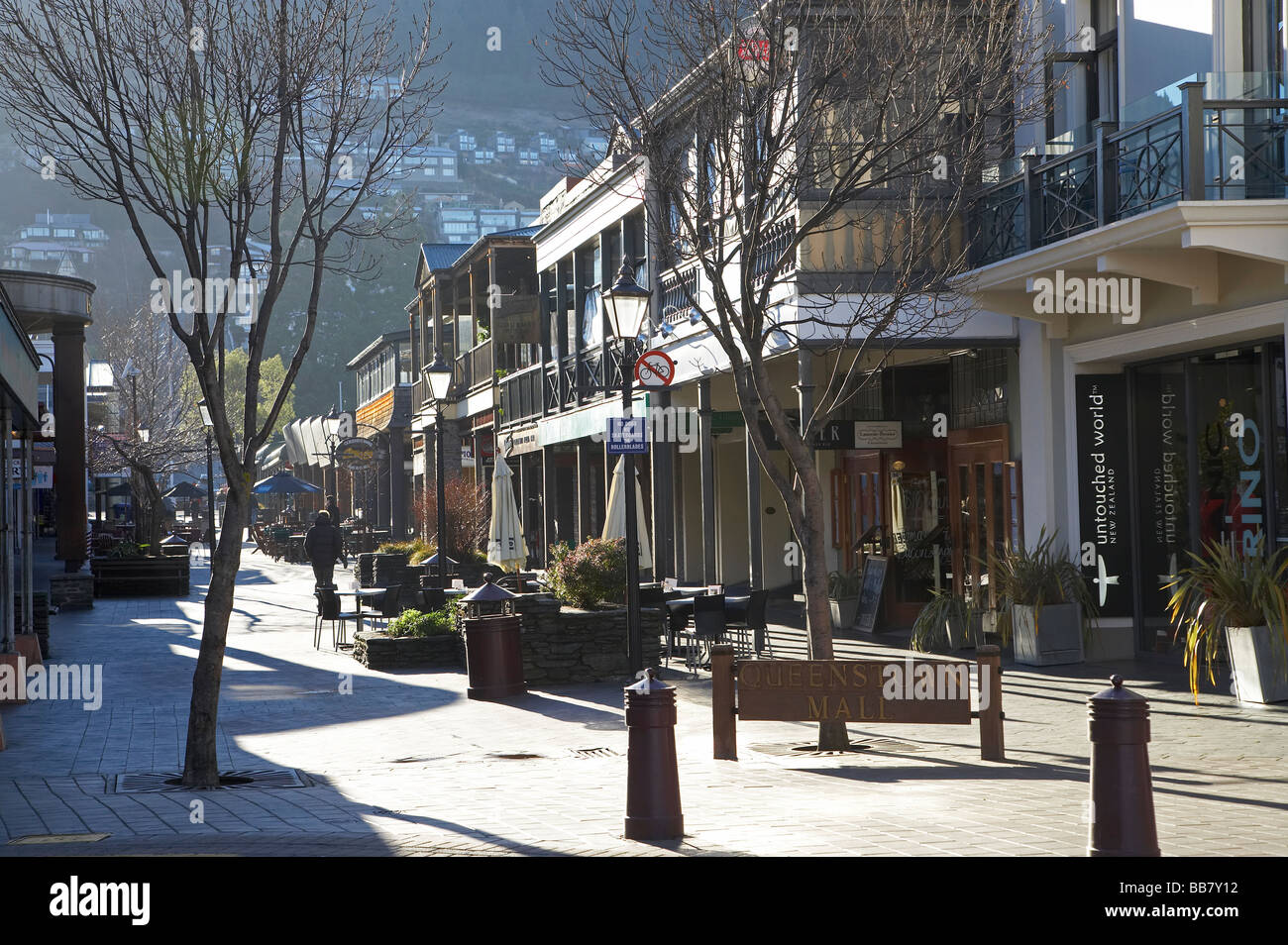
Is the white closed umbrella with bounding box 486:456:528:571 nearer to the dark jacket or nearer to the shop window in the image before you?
the dark jacket

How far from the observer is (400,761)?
11.1m

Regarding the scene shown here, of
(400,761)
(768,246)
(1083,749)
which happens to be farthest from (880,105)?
(768,246)

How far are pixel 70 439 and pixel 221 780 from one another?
20835 mm

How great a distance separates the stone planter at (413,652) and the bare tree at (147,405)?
2256 cm

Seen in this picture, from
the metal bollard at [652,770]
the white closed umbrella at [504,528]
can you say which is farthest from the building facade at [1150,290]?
the white closed umbrella at [504,528]

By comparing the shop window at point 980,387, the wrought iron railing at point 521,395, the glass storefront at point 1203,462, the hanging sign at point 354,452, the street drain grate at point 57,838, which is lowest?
the street drain grate at point 57,838

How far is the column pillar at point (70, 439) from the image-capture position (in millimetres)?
28766

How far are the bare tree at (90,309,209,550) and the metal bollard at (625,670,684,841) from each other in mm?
32920

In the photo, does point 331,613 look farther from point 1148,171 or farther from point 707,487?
point 1148,171

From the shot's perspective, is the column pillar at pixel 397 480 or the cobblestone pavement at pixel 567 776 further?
the column pillar at pixel 397 480

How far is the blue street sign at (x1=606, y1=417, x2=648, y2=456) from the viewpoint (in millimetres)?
15039

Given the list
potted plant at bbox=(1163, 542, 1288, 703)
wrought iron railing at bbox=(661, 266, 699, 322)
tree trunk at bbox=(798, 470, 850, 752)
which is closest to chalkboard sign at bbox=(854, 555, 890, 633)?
wrought iron railing at bbox=(661, 266, 699, 322)

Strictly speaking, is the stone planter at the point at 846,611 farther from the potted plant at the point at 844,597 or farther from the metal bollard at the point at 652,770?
the metal bollard at the point at 652,770

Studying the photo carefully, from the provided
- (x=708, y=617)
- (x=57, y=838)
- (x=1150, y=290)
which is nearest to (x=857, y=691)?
(x=57, y=838)
